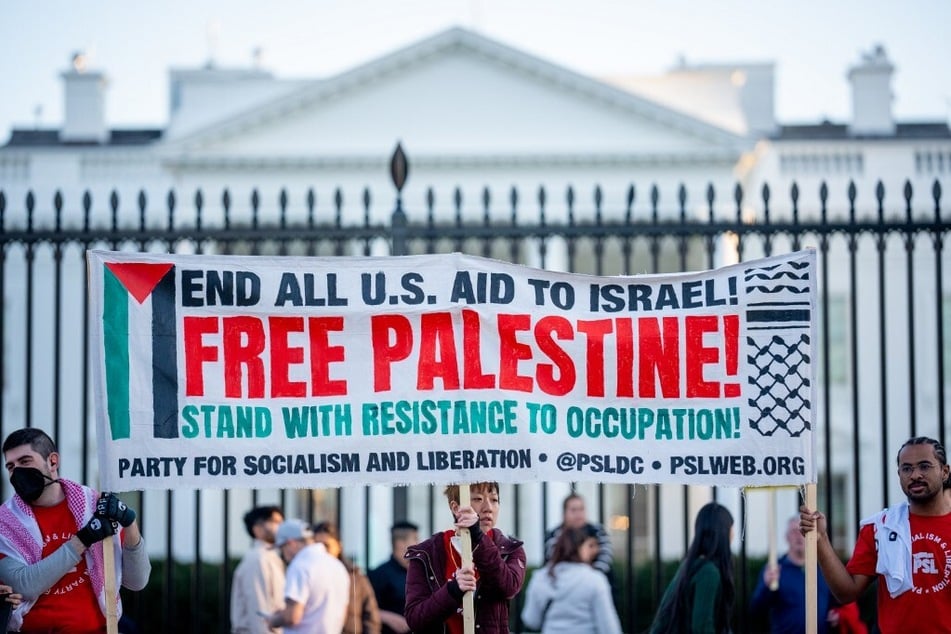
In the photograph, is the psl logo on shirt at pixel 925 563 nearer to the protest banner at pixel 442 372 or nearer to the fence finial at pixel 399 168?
the protest banner at pixel 442 372

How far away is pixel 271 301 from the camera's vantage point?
7031 millimetres

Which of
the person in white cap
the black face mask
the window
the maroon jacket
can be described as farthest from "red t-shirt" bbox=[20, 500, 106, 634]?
the window

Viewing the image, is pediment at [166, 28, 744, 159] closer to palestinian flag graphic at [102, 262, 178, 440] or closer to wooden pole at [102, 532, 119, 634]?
palestinian flag graphic at [102, 262, 178, 440]

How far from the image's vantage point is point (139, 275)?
6902 mm

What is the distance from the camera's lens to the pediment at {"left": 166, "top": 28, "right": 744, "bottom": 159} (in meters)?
33.3

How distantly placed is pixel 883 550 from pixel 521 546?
157 centimetres

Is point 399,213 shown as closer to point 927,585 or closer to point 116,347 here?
point 116,347

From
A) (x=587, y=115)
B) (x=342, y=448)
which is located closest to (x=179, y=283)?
(x=342, y=448)

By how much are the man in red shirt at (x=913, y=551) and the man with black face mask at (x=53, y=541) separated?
9.55 feet

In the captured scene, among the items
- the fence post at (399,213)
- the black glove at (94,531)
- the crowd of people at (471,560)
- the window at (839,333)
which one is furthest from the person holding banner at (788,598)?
the window at (839,333)

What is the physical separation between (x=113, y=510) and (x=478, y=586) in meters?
1.56

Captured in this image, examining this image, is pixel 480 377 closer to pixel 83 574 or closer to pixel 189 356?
pixel 189 356

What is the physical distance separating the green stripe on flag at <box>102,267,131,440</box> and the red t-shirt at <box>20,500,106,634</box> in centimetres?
57

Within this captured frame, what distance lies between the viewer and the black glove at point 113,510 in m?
6.10
